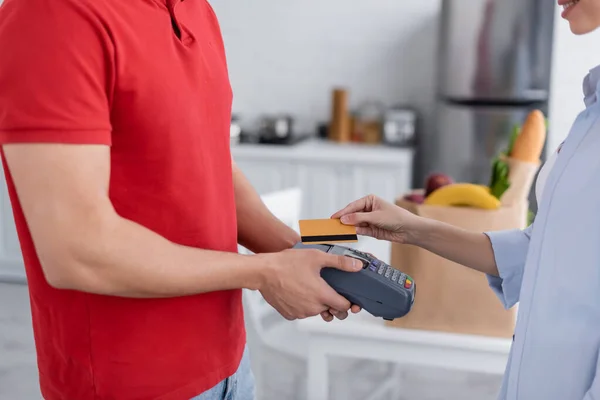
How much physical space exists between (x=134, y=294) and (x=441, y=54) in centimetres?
288

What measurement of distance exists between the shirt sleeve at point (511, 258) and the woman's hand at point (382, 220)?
142 millimetres

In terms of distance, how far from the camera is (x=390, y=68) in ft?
13.0

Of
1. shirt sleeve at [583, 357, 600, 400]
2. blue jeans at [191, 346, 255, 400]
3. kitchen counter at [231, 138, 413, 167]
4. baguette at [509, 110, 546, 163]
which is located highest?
baguette at [509, 110, 546, 163]

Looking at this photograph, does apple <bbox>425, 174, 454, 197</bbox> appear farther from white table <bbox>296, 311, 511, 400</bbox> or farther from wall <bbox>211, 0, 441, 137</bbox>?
wall <bbox>211, 0, 441, 137</bbox>

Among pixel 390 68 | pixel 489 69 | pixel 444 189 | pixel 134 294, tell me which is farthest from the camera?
pixel 390 68

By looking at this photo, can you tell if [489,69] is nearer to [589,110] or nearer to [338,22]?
[338,22]

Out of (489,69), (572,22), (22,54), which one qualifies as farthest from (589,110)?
(489,69)

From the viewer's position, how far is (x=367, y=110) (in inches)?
151

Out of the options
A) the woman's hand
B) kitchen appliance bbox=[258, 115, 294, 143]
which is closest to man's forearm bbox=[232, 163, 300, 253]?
the woman's hand

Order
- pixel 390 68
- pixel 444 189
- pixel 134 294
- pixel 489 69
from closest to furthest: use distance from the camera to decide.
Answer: pixel 134 294 < pixel 444 189 < pixel 489 69 < pixel 390 68

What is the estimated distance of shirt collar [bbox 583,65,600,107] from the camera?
3.03 ft

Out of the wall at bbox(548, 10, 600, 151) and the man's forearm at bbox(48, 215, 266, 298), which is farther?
the wall at bbox(548, 10, 600, 151)

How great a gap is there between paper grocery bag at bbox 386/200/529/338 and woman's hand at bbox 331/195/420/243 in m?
0.17

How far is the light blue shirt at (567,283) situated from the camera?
2.83ft
